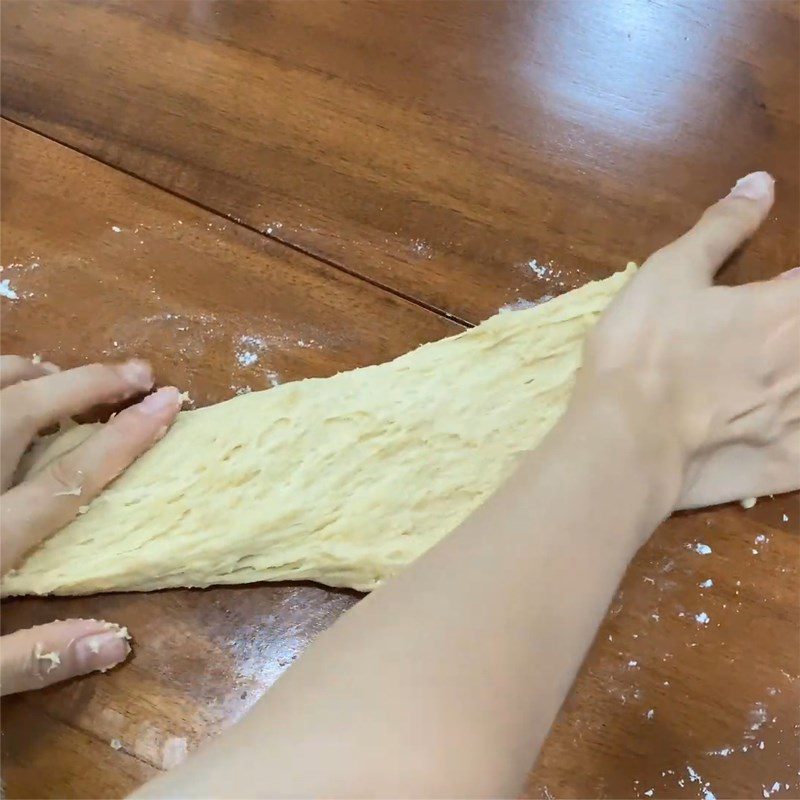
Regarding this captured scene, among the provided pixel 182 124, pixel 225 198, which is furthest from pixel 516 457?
pixel 182 124

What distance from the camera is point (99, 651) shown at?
0.70m

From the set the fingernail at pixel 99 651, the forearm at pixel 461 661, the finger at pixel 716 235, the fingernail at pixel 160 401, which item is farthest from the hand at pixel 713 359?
the fingernail at pixel 99 651

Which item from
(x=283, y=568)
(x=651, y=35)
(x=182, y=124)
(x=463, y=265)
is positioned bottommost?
(x=283, y=568)

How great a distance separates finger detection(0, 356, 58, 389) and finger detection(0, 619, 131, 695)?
0.83ft

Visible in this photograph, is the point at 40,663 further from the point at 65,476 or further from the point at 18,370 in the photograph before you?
the point at 18,370

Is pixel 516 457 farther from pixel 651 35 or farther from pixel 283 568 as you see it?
pixel 651 35

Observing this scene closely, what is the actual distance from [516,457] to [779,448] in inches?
11.0

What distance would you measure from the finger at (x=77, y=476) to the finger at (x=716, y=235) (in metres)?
0.53

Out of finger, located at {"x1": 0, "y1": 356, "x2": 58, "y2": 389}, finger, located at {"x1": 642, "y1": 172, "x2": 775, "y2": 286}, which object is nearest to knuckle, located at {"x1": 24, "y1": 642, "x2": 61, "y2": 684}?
finger, located at {"x1": 0, "y1": 356, "x2": 58, "y2": 389}

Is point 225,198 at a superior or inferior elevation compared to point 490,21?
inferior

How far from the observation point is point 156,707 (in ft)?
2.34

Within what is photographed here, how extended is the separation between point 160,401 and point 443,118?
44cm

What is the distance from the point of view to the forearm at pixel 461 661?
40 centimetres

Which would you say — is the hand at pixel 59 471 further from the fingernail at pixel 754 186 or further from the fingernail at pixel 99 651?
the fingernail at pixel 754 186
